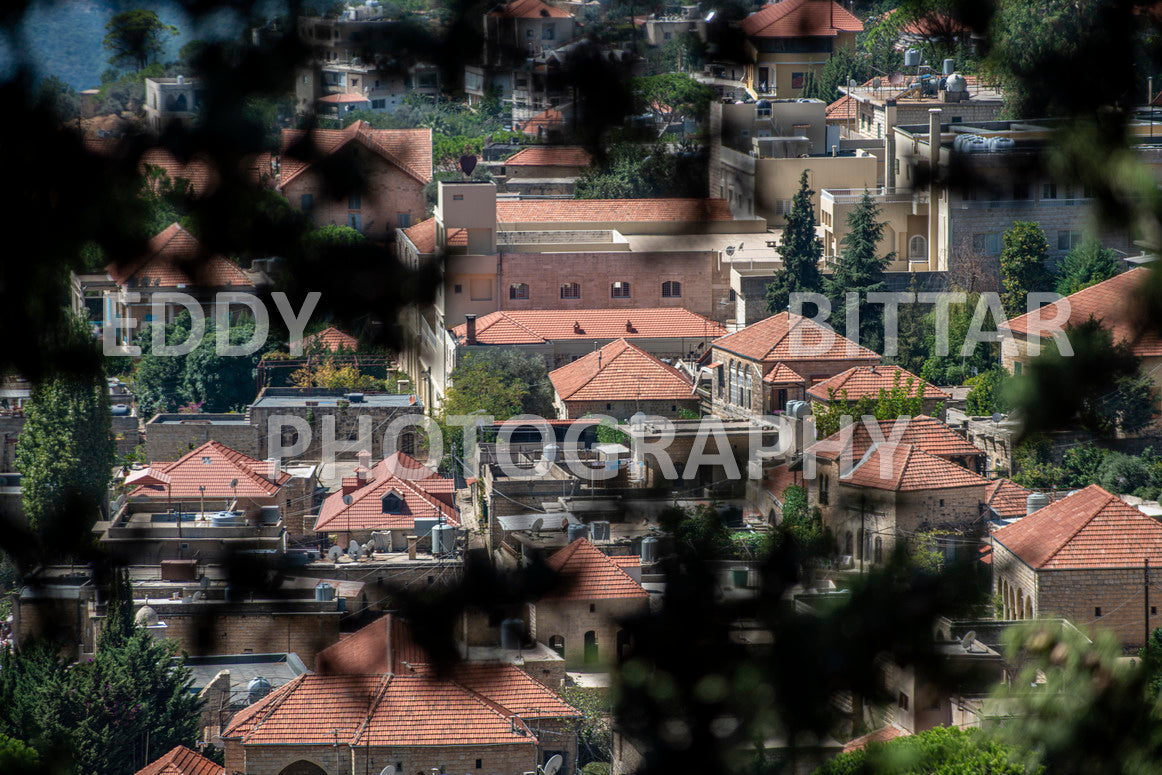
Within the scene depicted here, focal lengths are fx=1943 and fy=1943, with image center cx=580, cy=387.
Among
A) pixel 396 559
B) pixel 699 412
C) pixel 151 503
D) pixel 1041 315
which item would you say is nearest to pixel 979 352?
pixel 699 412

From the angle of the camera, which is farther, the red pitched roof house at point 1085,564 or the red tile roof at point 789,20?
the red pitched roof house at point 1085,564

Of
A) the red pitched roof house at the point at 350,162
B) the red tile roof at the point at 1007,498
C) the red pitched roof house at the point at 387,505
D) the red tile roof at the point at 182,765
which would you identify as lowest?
the red tile roof at the point at 182,765

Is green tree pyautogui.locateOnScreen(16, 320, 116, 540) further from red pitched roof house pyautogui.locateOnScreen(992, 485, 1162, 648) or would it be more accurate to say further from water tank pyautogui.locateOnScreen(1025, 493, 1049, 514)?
water tank pyautogui.locateOnScreen(1025, 493, 1049, 514)

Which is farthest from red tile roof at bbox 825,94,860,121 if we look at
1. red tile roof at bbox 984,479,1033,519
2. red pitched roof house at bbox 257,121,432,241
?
red pitched roof house at bbox 257,121,432,241

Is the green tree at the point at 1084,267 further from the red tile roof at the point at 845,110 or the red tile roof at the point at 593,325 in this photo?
the red tile roof at the point at 845,110

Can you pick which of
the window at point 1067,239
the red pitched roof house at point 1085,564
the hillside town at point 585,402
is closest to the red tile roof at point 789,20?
the hillside town at point 585,402

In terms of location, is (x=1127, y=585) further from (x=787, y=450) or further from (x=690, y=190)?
(x=690, y=190)

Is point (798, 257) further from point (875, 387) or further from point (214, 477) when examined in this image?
point (214, 477)
